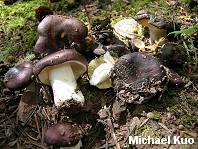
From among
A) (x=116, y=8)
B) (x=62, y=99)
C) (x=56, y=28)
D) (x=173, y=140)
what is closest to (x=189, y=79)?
(x=173, y=140)

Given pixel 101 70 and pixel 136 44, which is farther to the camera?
pixel 136 44

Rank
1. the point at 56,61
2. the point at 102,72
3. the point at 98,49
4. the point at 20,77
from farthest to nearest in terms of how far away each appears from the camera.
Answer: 1. the point at 98,49
2. the point at 102,72
3. the point at 20,77
4. the point at 56,61

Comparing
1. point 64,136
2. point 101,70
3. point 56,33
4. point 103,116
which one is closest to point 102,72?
point 101,70

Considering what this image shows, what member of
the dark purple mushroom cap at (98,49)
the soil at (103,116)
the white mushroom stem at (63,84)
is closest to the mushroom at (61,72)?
the white mushroom stem at (63,84)

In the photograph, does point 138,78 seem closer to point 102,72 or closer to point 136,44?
point 102,72

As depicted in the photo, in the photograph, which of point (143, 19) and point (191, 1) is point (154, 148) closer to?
point (143, 19)

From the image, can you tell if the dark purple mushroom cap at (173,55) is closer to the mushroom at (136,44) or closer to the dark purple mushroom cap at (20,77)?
the mushroom at (136,44)

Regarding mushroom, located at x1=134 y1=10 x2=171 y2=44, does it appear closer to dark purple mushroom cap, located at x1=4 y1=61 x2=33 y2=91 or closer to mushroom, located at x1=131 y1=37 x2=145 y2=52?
mushroom, located at x1=131 y1=37 x2=145 y2=52
